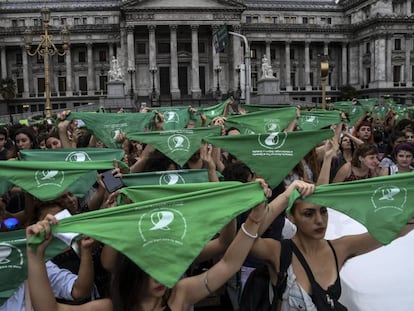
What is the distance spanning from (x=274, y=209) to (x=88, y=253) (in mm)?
1561

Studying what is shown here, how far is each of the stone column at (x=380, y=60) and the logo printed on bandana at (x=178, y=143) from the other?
6952 centimetres


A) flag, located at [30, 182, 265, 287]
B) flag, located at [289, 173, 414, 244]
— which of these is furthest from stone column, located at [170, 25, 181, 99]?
flag, located at [30, 182, 265, 287]

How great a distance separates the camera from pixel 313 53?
80.1 metres

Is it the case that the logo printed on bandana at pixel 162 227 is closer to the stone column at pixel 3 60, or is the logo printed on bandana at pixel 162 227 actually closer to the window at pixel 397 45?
the window at pixel 397 45

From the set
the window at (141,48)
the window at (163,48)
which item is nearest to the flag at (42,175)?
the window at (141,48)

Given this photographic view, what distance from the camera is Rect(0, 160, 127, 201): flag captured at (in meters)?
6.05

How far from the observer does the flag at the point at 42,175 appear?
6055 mm

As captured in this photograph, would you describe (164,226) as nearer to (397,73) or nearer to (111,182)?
(111,182)

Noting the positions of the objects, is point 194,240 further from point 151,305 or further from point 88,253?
point 88,253

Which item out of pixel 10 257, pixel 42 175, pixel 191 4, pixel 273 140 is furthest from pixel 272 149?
pixel 191 4

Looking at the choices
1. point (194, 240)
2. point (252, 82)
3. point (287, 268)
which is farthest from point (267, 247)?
point (252, 82)

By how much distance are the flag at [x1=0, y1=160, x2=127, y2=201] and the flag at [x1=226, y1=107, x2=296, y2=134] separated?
4.27 metres

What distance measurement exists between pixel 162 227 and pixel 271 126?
6.49 m

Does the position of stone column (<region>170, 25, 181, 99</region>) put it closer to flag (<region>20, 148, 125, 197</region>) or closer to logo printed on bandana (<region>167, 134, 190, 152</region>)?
logo printed on bandana (<region>167, 134, 190, 152</region>)
